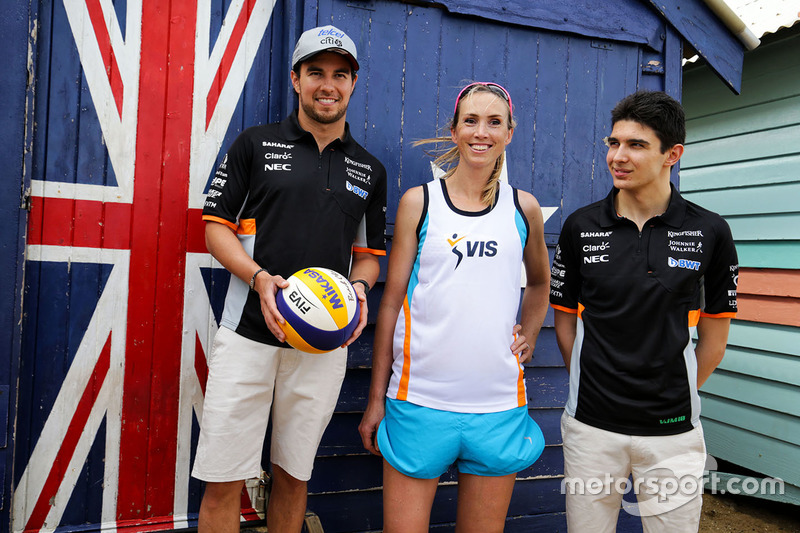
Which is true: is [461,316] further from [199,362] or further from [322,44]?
[199,362]

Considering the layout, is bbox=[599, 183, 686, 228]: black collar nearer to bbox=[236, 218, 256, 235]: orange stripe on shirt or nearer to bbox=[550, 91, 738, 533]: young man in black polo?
bbox=[550, 91, 738, 533]: young man in black polo

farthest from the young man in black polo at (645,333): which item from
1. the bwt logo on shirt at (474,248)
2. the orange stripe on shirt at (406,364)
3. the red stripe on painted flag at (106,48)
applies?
the red stripe on painted flag at (106,48)

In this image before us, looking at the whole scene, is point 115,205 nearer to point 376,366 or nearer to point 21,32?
point 21,32

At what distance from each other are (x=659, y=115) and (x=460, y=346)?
3.86 feet

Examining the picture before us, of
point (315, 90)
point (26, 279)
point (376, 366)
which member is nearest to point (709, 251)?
point (376, 366)

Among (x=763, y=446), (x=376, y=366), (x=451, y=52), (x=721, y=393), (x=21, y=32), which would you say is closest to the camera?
(x=376, y=366)

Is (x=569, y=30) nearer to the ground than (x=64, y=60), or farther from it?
farther from it

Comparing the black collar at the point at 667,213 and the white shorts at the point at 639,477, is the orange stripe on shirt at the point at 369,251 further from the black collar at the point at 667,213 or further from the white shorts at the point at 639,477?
the white shorts at the point at 639,477

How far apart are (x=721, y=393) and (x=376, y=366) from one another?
3.92 metres

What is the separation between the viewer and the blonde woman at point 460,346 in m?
2.11

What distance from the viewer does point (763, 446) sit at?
444 centimetres

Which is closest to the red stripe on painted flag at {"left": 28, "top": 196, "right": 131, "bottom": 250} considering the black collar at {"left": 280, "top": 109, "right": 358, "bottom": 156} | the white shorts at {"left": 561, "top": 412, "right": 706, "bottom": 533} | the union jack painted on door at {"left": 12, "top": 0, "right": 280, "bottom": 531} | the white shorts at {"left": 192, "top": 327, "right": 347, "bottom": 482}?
the union jack painted on door at {"left": 12, "top": 0, "right": 280, "bottom": 531}

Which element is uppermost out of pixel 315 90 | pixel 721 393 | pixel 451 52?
pixel 451 52

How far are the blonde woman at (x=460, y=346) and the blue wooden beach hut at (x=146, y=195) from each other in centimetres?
75
